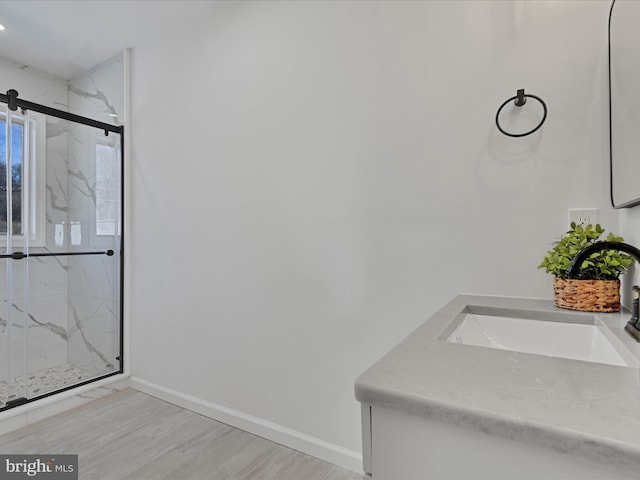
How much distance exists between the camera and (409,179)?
64.6 inches

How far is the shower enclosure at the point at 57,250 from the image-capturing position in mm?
2285

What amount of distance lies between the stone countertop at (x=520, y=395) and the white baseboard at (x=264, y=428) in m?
1.35

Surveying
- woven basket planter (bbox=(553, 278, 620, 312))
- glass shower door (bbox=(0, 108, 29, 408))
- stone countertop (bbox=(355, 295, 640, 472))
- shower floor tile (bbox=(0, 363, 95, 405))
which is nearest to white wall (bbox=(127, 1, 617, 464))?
woven basket planter (bbox=(553, 278, 620, 312))

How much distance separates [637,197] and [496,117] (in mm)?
622

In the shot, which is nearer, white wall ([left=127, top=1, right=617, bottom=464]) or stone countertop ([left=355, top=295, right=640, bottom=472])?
stone countertop ([left=355, top=295, right=640, bottom=472])

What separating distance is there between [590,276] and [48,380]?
3.20 meters

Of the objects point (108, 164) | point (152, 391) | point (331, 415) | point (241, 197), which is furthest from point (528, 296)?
point (108, 164)

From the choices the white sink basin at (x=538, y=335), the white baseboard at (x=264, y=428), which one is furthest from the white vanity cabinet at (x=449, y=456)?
the white baseboard at (x=264, y=428)

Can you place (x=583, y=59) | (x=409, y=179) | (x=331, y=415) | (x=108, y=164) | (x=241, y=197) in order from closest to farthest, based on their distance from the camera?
(x=583, y=59) < (x=409, y=179) < (x=331, y=415) < (x=241, y=197) < (x=108, y=164)

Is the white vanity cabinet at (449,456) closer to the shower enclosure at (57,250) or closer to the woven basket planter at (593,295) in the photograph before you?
the woven basket planter at (593,295)

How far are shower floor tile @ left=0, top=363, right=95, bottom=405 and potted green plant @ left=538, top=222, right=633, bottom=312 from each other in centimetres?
294

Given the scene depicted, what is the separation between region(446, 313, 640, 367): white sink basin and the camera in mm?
987

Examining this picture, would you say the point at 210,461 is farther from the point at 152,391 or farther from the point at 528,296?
the point at 528,296

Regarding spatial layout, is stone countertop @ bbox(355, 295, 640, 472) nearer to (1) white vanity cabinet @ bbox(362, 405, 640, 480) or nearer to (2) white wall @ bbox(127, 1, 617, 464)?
(1) white vanity cabinet @ bbox(362, 405, 640, 480)
